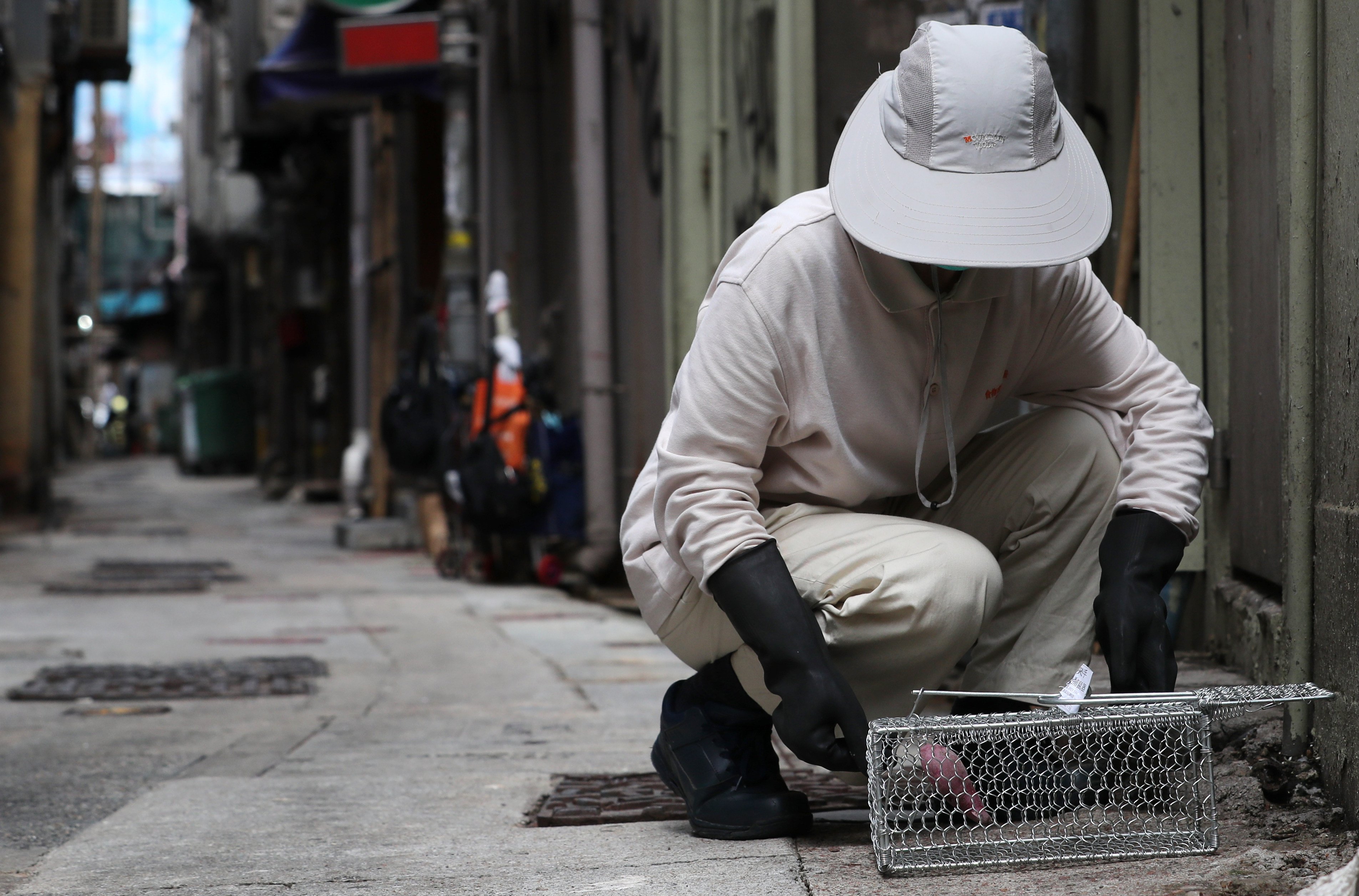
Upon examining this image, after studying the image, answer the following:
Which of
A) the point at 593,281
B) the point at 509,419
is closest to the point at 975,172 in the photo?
the point at 593,281

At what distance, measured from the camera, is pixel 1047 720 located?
6.38 ft

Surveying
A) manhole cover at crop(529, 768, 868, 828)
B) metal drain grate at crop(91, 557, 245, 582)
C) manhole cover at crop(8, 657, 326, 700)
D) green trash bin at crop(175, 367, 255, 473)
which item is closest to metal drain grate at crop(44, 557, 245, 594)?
metal drain grate at crop(91, 557, 245, 582)

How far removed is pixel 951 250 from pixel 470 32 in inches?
309

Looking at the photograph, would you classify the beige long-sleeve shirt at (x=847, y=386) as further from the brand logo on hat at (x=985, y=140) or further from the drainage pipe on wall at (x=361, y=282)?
the drainage pipe on wall at (x=361, y=282)

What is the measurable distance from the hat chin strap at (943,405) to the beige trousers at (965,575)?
87 mm

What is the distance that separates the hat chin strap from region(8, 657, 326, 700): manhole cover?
2796 millimetres

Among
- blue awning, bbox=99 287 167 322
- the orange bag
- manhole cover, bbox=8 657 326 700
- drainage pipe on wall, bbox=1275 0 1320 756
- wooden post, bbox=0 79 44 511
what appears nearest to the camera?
drainage pipe on wall, bbox=1275 0 1320 756

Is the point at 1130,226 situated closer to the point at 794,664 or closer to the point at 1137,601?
the point at 1137,601

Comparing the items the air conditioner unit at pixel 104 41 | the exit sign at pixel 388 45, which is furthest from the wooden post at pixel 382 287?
the air conditioner unit at pixel 104 41

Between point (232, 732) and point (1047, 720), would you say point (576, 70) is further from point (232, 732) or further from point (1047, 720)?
point (1047, 720)

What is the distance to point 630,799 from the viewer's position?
281 centimetres

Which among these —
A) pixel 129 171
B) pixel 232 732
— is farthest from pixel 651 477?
pixel 129 171

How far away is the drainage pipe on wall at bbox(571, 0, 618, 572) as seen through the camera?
7.63 metres

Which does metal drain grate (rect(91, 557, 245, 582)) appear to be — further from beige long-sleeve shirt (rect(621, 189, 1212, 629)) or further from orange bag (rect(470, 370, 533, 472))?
beige long-sleeve shirt (rect(621, 189, 1212, 629))
